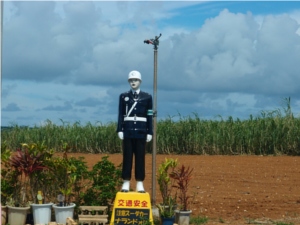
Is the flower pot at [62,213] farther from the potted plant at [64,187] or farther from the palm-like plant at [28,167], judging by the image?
the palm-like plant at [28,167]

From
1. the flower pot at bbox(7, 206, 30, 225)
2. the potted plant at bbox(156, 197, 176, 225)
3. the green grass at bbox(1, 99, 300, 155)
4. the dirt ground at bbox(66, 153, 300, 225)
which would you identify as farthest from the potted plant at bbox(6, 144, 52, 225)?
the green grass at bbox(1, 99, 300, 155)

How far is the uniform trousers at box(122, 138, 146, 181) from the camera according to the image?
903 centimetres

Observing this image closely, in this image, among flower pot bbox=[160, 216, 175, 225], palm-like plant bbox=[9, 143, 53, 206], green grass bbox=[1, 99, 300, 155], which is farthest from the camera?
green grass bbox=[1, 99, 300, 155]

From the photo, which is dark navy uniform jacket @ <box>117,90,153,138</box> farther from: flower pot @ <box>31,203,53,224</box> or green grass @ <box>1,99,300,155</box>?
green grass @ <box>1,99,300,155</box>

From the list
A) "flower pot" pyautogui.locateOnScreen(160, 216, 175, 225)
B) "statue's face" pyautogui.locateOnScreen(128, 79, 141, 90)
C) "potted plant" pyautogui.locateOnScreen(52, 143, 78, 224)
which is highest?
"statue's face" pyautogui.locateOnScreen(128, 79, 141, 90)

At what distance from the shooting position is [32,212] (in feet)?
30.2

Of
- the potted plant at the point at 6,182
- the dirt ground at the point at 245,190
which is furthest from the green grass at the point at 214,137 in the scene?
the potted plant at the point at 6,182

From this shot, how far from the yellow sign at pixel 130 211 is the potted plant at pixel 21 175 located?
1.32 metres

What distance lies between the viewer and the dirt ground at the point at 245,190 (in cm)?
1005

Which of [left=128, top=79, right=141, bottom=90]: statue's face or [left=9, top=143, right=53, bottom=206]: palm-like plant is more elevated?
[left=128, top=79, right=141, bottom=90]: statue's face

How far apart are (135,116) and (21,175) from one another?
6.53 ft

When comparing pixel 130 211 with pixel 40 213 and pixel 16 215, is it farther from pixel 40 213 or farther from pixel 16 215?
pixel 16 215

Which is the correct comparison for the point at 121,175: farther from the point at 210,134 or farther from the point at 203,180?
the point at 210,134

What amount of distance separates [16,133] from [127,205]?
17.4m
